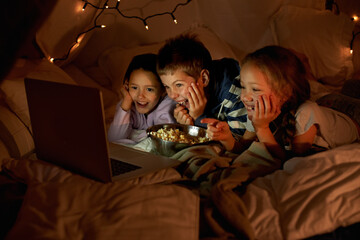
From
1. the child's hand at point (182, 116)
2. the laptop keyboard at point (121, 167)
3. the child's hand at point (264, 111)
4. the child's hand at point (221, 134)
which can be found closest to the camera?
the laptop keyboard at point (121, 167)

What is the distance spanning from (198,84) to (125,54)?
0.69 m

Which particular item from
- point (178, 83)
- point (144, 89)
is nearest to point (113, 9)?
point (144, 89)

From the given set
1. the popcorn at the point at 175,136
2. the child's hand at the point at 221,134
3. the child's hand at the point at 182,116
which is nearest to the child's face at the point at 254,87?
the child's hand at the point at 221,134

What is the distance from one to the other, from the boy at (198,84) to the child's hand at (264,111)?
18cm

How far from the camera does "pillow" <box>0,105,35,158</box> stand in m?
1.40

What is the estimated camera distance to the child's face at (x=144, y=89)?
1.72 meters

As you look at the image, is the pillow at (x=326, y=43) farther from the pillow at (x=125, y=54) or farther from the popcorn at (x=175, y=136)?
the popcorn at (x=175, y=136)

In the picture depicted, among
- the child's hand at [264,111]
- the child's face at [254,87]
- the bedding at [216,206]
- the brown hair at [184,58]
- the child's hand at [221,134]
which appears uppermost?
the brown hair at [184,58]

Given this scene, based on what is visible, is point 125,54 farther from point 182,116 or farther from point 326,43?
point 326,43

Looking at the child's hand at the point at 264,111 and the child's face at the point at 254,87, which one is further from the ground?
the child's face at the point at 254,87

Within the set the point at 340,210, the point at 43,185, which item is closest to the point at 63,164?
the point at 43,185

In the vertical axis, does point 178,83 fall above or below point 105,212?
above

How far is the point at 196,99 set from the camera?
1.64m

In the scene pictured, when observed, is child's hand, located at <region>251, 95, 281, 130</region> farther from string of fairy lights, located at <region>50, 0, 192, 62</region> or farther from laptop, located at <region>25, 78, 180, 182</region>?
A: string of fairy lights, located at <region>50, 0, 192, 62</region>
